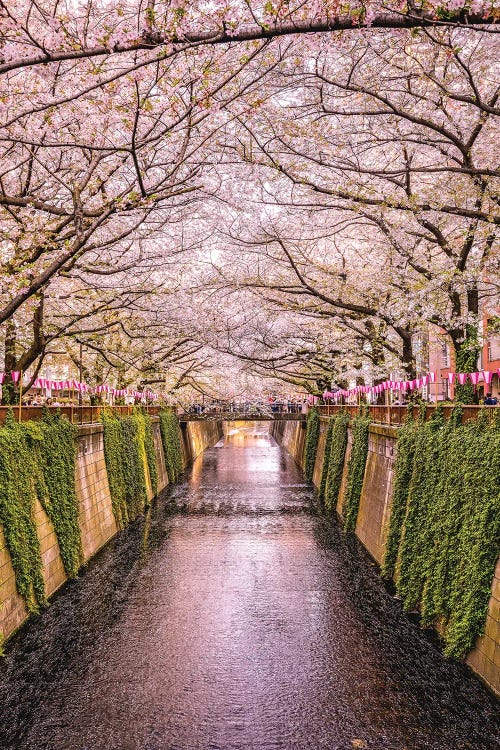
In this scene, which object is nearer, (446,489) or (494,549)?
(494,549)

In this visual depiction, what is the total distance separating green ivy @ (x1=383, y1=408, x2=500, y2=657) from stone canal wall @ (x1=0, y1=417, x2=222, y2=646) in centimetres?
754

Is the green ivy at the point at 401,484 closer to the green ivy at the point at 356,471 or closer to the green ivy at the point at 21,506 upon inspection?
the green ivy at the point at 356,471

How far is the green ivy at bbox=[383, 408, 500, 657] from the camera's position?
28.7 feet

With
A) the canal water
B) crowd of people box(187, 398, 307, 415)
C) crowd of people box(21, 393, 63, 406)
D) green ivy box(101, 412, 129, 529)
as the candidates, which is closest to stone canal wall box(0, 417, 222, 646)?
green ivy box(101, 412, 129, 529)

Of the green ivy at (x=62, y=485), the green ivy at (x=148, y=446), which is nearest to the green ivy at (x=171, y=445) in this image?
the green ivy at (x=148, y=446)

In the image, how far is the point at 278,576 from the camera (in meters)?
15.9

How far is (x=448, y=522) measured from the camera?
10273 mm

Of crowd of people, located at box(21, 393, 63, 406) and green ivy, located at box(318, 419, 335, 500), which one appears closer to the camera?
crowd of people, located at box(21, 393, 63, 406)

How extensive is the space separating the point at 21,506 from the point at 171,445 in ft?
87.8

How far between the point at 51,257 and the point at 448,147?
9.19 m

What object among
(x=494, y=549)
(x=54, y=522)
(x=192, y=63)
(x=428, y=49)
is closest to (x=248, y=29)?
(x=192, y=63)

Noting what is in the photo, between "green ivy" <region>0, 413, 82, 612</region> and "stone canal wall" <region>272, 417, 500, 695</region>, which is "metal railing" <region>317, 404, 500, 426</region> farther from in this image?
"green ivy" <region>0, 413, 82, 612</region>

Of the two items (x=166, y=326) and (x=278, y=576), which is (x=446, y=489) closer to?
(x=278, y=576)

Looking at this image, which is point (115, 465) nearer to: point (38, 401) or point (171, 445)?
point (38, 401)
